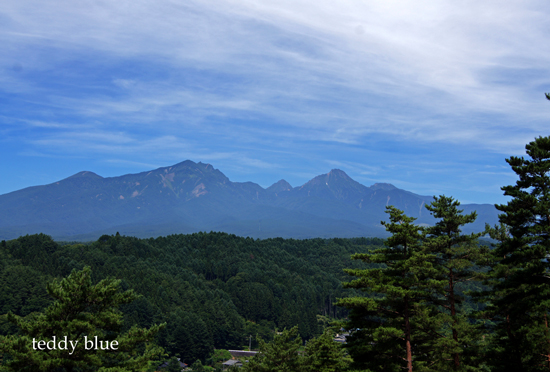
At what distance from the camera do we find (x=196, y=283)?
398ft

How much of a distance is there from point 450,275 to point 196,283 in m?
108

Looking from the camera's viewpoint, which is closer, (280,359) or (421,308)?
(421,308)

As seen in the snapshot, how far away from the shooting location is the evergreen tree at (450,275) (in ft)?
61.1

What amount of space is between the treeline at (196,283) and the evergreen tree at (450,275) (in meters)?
47.3

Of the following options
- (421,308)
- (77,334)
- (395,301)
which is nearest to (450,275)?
(421,308)

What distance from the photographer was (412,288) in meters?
18.6

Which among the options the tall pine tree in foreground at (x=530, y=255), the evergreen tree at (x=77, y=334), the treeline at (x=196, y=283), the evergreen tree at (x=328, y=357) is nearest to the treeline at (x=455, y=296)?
the tall pine tree in foreground at (x=530, y=255)

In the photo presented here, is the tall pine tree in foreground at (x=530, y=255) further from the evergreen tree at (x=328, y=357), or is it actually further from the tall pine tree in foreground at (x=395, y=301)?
the evergreen tree at (x=328, y=357)

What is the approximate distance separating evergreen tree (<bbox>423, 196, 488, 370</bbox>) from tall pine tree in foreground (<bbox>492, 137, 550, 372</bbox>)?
1957 mm

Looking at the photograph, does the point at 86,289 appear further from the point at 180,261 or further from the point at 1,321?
the point at 180,261

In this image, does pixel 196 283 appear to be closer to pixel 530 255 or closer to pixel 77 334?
pixel 77 334

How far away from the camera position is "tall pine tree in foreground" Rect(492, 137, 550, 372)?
53.8ft

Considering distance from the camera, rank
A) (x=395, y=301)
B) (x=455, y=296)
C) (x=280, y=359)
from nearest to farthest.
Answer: (x=395, y=301), (x=455, y=296), (x=280, y=359)

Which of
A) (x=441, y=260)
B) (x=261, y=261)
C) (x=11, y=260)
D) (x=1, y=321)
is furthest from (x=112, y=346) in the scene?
(x=261, y=261)
